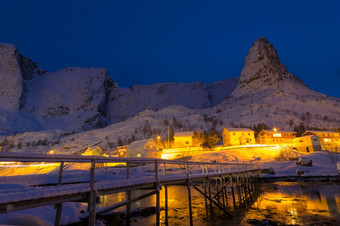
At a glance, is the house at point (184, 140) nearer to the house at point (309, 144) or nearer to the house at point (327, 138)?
the house at point (309, 144)

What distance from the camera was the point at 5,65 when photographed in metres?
143

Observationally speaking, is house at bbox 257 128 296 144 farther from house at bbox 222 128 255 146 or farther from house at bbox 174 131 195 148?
house at bbox 174 131 195 148

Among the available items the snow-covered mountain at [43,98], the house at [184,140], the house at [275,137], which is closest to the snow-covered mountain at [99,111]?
the snow-covered mountain at [43,98]

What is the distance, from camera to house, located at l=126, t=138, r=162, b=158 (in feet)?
199

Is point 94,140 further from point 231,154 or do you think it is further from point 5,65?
point 5,65

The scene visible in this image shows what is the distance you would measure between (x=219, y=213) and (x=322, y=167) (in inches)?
1611

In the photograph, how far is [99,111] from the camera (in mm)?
185375

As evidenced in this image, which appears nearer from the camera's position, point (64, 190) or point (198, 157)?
point (64, 190)

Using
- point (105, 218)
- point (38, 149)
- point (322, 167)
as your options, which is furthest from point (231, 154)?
point (38, 149)

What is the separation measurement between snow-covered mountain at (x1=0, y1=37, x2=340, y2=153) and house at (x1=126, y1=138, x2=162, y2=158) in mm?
35144

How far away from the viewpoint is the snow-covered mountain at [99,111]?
108m

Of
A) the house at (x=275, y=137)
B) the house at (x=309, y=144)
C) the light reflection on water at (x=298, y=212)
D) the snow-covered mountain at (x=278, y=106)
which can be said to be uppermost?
the snow-covered mountain at (x=278, y=106)

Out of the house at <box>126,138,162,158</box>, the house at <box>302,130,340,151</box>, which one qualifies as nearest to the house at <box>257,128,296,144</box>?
the house at <box>302,130,340,151</box>

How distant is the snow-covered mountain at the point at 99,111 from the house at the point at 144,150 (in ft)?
115
